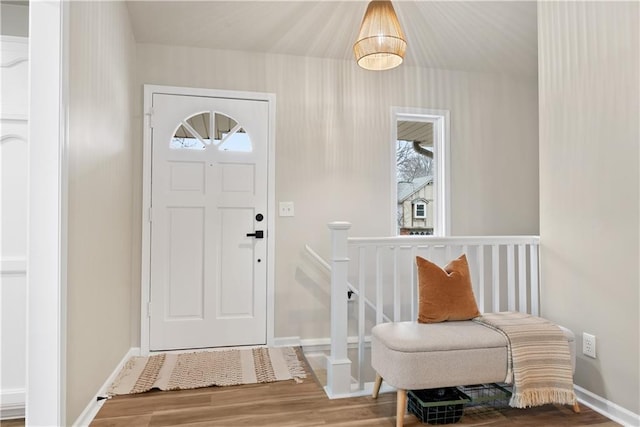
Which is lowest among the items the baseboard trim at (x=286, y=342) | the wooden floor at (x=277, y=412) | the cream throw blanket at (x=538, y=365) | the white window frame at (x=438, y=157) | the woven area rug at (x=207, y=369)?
the wooden floor at (x=277, y=412)

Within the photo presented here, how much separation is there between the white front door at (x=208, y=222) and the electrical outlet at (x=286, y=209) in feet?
0.48

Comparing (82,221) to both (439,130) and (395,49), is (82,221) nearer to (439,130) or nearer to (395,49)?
(395,49)

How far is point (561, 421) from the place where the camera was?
212 cm

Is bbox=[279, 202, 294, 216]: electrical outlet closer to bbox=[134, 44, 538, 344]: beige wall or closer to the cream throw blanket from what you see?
bbox=[134, 44, 538, 344]: beige wall

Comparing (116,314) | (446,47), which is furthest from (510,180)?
(116,314)

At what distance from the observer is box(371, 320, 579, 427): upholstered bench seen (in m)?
1.99

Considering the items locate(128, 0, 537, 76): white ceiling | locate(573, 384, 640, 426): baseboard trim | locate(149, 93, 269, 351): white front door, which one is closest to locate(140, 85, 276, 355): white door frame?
locate(149, 93, 269, 351): white front door

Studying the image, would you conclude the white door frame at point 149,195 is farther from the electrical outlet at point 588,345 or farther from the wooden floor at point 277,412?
the electrical outlet at point 588,345

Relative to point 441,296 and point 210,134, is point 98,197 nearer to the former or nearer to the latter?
point 210,134

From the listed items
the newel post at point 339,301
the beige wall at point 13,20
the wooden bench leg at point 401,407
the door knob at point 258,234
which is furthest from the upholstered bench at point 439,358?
the beige wall at point 13,20

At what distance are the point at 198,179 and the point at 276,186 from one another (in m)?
0.63

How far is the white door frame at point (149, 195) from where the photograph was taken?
3.12 m

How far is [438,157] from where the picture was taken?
3.78 m

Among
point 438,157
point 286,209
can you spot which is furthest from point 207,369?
point 438,157
